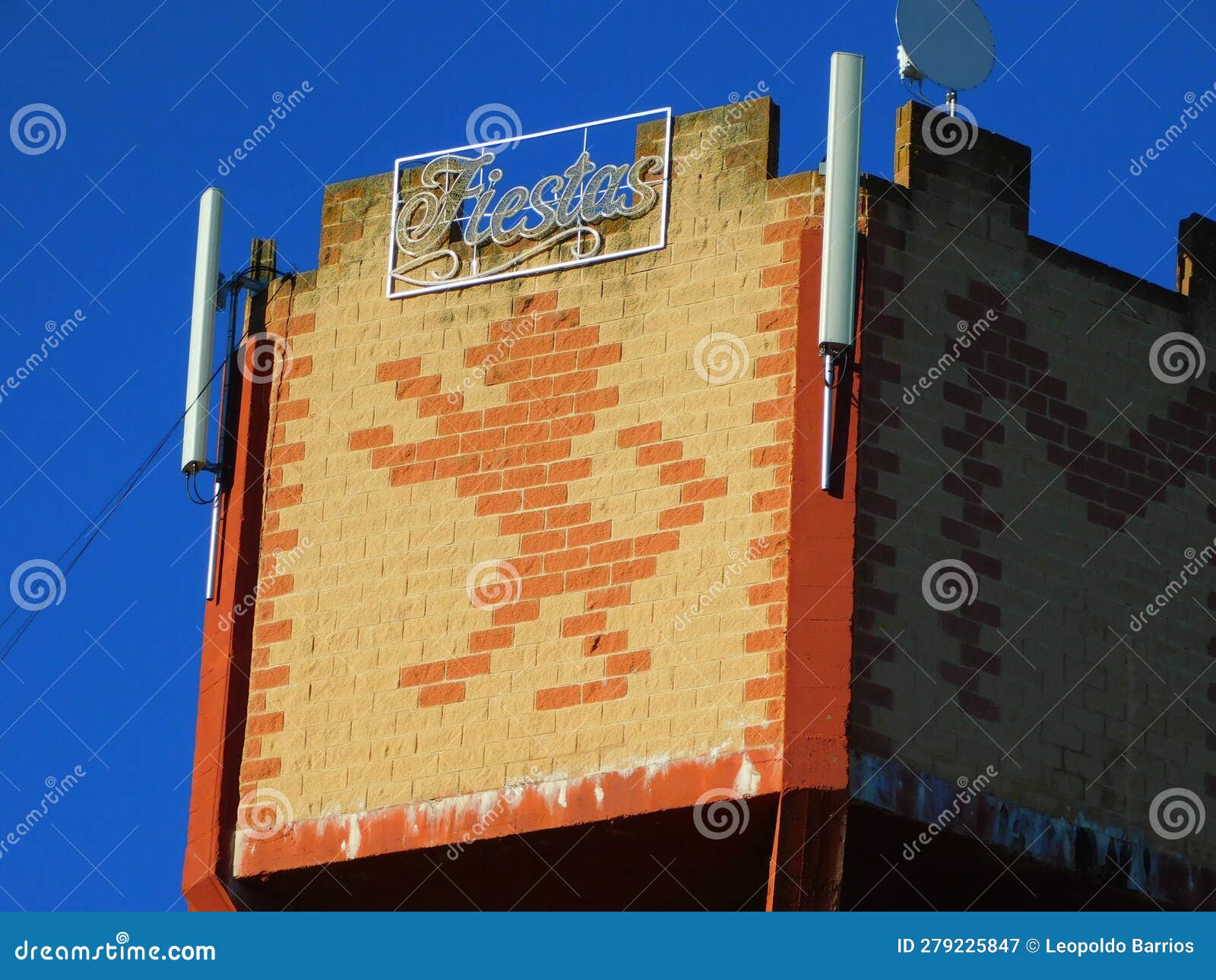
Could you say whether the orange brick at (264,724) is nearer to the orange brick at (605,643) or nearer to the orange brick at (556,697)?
the orange brick at (556,697)

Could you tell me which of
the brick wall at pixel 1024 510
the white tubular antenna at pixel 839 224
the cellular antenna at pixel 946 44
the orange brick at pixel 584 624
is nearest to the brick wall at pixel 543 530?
the orange brick at pixel 584 624

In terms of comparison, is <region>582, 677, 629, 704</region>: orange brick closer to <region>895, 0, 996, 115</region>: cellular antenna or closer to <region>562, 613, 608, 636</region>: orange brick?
<region>562, 613, 608, 636</region>: orange brick

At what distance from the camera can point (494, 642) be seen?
3203 cm

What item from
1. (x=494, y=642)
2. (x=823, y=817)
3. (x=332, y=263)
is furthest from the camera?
(x=332, y=263)

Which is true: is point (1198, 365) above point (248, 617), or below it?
above

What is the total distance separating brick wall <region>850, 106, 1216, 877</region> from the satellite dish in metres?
0.58

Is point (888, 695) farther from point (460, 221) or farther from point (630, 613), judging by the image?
point (460, 221)

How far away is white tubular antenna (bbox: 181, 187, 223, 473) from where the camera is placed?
34.0m

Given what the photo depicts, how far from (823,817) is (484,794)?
331cm

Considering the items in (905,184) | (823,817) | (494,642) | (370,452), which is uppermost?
(905,184)

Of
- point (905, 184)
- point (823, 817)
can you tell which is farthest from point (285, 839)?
point (905, 184)

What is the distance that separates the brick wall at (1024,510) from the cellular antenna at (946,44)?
0.57 metres

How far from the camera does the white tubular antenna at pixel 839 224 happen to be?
31391 mm

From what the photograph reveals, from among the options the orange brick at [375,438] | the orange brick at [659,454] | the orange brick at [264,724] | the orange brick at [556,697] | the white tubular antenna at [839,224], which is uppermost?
the white tubular antenna at [839,224]
